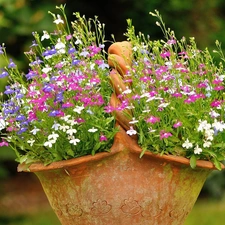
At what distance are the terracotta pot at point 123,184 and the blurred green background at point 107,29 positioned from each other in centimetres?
310

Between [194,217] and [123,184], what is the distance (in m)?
3.72

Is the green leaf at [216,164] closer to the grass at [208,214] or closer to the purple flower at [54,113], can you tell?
the purple flower at [54,113]

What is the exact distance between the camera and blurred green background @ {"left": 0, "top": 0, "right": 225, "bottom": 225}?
5762 mm

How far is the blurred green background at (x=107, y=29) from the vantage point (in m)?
5.76

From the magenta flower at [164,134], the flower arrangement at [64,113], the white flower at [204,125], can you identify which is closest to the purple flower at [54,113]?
the flower arrangement at [64,113]

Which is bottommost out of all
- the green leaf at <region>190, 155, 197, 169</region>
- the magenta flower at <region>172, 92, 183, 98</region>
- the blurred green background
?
the blurred green background

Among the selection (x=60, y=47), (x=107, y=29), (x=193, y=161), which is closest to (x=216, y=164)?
(x=193, y=161)

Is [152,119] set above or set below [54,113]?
below

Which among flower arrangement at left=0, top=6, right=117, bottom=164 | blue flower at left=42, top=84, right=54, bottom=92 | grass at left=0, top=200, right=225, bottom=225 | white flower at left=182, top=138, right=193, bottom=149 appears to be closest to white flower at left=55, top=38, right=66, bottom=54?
flower arrangement at left=0, top=6, right=117, bottom=164

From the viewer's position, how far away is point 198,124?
227cm

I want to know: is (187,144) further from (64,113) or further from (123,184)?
(64,113)

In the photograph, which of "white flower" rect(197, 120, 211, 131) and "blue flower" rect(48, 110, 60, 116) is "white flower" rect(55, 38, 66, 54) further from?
"white flower" rect(197, 120, 211, 131)

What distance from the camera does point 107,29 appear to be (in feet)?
23.5

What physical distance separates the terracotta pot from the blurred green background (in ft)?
10.2
